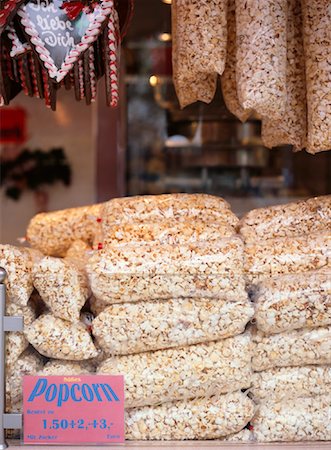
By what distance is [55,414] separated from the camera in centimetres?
151

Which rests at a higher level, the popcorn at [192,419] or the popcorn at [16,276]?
the popcorn at [16,276]

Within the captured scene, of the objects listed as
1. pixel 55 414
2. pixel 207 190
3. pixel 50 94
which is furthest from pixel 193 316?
pixel 207 190

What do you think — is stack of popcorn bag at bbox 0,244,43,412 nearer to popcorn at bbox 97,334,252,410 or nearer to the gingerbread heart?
popcorn at bbox 97,334,252,410

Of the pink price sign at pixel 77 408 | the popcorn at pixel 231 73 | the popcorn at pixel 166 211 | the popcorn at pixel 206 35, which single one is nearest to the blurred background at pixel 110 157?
the popcorn at pixel 231 73

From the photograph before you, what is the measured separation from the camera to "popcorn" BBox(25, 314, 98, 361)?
153 cm

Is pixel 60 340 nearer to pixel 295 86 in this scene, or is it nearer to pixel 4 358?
pixel 4 358

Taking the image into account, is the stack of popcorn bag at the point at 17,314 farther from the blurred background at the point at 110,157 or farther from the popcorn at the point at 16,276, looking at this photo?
the blurred background at the point at 110,157

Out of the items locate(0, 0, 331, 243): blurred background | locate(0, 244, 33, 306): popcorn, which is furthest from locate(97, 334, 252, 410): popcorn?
locate(0, 0, 331, 243): blurred background

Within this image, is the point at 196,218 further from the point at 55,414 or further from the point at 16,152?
the point at 16,152

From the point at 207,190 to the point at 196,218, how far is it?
9.16 ft

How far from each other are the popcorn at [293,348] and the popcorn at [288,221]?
25 cm

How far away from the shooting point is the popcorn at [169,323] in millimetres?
1524

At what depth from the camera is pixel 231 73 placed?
5.96 ft

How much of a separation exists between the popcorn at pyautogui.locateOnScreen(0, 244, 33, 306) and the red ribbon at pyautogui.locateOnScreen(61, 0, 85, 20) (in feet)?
1.76
